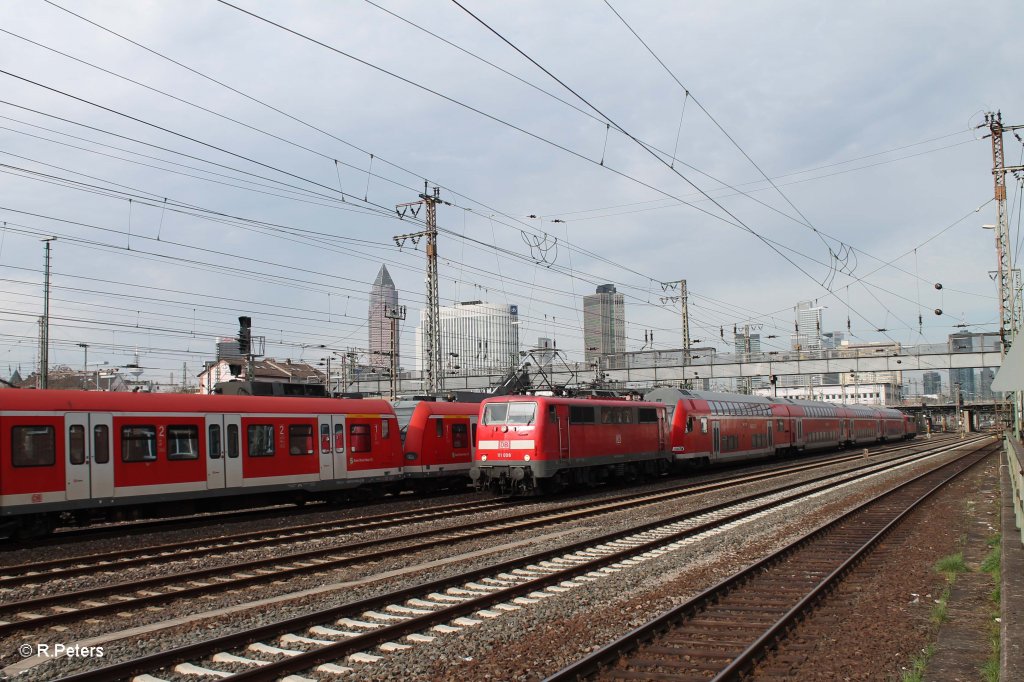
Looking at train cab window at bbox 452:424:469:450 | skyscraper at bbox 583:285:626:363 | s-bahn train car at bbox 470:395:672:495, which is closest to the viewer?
s-bahn train car at bbox 470:395:672:495

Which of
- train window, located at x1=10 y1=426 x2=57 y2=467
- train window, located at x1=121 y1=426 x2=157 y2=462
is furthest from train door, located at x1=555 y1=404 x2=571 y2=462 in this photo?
train window, located at x1=10 y1=426 x2=57 y2=467

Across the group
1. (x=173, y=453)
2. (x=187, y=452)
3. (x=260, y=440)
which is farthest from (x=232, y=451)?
(x=173, y=453)

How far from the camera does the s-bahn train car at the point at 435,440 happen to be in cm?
2564

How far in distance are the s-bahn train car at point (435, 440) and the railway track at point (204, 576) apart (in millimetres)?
6789

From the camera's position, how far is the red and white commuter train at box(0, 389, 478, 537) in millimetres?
15828

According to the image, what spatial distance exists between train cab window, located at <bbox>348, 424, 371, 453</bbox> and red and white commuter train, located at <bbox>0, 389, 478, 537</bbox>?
0.04 metres

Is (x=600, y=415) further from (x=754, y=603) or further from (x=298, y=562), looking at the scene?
(x=754, y=603)

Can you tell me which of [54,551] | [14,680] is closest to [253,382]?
[54,551]

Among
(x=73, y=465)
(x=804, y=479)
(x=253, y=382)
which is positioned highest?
(x=253, y=382)

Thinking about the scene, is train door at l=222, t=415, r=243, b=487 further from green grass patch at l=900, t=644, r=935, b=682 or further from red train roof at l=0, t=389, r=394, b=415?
green grass patch at l=900, t=644, r=935, b=682

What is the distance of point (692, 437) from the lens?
112 ft

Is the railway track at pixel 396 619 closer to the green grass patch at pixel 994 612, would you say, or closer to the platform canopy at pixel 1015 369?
the green grass patch at pixel 994 612

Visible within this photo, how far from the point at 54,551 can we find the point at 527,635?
1028 cm

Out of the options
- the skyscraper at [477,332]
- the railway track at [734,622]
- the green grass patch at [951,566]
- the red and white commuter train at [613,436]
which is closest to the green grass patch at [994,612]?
the green grass patch at [951,566]
